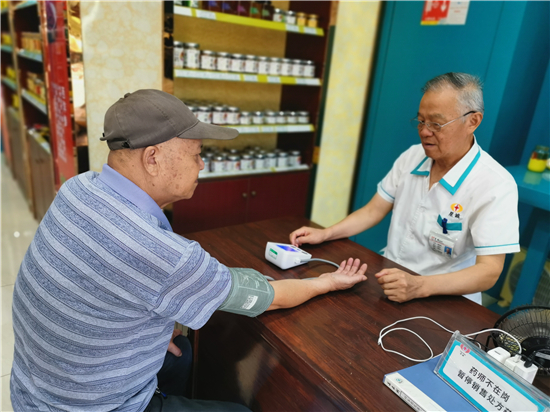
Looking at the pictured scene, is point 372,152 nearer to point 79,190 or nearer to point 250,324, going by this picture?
point 250,324

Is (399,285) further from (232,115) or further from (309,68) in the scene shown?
(309,68)

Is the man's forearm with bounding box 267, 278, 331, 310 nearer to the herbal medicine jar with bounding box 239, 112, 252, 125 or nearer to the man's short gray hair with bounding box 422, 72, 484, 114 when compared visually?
the man's short gray hair with bounding box 422, 72, 484, 114

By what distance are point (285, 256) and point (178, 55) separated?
163 centimetres

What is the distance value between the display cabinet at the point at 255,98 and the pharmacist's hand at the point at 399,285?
1701mm

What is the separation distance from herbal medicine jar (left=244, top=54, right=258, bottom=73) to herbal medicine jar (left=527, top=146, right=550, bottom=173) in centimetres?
183

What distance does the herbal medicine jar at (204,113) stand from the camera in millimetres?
2582

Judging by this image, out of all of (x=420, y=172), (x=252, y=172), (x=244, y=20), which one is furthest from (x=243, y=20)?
(x=420, y=172)

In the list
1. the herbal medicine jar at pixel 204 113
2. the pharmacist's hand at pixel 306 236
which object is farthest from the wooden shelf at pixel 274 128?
the pharmacist's hand at pixel 306 236

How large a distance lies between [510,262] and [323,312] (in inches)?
86.5

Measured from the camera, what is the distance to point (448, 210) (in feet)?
5.33

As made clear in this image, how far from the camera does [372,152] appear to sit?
3.30 metres

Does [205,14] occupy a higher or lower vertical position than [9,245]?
higher

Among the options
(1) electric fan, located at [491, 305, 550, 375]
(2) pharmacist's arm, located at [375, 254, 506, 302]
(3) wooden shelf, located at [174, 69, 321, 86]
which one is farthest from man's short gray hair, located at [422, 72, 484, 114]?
(3) wooden shelf, located at [174, 69, 321, 86]

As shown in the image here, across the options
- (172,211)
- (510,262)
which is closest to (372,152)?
(510,262)
